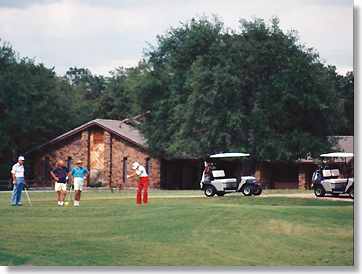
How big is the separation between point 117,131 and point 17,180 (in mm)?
1624

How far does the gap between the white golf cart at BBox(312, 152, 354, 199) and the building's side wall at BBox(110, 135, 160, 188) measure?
2.33 m

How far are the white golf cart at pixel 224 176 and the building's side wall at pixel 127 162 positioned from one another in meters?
0.74

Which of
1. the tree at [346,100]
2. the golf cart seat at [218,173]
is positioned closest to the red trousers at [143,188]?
the golf cart seat at [218,173]

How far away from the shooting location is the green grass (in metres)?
13.7

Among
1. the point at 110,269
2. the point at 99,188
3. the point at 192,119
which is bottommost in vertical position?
the point at 110,269

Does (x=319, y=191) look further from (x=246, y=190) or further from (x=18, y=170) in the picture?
(x=18, y=170)

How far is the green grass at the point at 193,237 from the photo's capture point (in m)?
13.7

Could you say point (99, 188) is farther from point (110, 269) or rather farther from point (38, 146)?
point (110, 269)

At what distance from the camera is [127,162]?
15.7m

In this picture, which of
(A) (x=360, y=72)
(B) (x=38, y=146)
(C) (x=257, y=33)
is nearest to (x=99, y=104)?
(B) (x=38, y=146)

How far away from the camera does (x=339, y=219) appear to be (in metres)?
14.0

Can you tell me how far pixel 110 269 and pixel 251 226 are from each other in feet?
6.41

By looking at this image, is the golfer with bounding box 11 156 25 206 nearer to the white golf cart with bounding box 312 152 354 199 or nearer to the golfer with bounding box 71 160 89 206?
the golfer with bounding box 71 160 89 206

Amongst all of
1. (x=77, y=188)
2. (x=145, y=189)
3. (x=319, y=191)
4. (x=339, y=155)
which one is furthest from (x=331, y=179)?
(x=77, y=188)
